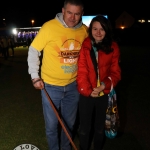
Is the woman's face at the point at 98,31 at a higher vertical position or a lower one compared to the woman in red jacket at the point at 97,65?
higher

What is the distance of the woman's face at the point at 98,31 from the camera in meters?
2.40

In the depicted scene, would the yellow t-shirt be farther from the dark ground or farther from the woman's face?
the dark ground

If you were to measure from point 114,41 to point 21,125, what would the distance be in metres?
2.44

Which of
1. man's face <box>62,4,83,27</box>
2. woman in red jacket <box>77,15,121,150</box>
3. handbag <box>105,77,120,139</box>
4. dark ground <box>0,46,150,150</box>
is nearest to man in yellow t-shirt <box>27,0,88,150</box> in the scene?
man's face <box>62,4,83,27</box>

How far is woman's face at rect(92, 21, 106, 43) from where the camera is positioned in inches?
94.5

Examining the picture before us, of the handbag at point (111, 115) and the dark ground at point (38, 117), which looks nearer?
the handbag at point (111, 115)

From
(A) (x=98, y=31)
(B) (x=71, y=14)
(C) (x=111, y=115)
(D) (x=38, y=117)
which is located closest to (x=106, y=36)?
(A) (x=98, y=31)

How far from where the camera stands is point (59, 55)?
7.90ft

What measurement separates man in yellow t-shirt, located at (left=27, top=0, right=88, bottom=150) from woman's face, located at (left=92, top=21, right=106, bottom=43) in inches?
6.4

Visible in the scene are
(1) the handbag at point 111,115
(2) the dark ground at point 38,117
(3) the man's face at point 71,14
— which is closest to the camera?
(3) the man's face at point 71,14

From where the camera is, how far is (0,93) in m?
6.25

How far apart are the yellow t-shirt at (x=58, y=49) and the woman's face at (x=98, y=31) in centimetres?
16

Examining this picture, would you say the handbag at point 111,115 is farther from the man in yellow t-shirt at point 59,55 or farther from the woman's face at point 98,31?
the woman's face at point 98,31

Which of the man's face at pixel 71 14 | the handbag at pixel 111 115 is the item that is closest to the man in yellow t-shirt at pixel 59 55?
the man's face at pixel 71 14
